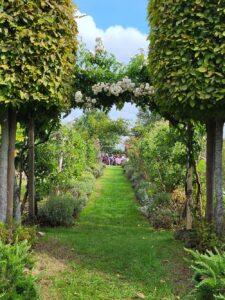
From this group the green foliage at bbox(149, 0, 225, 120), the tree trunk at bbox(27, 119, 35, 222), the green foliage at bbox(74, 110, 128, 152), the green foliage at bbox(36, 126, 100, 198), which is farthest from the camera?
the green foliage at bbox(74, 110, 128, 152)

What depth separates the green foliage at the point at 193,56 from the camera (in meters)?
4.74

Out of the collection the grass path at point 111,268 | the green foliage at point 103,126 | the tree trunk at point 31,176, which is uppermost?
the green foliage at point 103,126

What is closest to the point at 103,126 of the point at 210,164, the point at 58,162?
the point at 58,162

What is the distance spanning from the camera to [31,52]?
4.88 meters

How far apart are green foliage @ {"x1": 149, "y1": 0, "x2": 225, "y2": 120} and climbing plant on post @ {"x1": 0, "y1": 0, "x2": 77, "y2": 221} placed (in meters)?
1.37

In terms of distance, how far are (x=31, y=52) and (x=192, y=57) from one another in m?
1.99

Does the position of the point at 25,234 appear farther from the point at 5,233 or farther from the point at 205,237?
the point at 205,237

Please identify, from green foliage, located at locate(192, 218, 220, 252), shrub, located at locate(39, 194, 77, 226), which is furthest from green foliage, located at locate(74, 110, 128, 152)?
green foliage, located at locate(192, 218, 220, 252)

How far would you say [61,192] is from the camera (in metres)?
12.7

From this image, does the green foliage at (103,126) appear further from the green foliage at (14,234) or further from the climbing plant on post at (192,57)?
the climbing plant on post at (192,57)

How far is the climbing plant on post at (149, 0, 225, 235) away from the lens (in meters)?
4.74

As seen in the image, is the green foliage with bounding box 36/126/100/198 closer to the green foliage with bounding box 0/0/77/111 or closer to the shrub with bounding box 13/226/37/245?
the shrub with bounding box 13/226/37/245

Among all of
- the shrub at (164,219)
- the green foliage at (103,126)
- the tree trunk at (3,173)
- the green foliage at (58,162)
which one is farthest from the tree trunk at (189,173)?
the green foliage at (103,126)

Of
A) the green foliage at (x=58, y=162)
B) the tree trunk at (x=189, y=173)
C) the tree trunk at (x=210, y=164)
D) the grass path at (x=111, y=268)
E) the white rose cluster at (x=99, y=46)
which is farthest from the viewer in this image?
the green foliage at (x=58, y=162)
